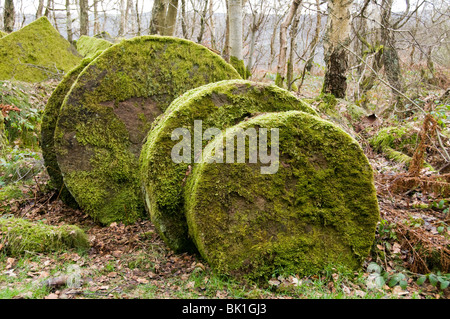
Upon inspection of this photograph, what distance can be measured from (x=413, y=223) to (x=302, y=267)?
148cm

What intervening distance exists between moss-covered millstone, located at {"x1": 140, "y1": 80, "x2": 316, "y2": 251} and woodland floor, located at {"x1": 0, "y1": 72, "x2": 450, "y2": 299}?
0.48 metres

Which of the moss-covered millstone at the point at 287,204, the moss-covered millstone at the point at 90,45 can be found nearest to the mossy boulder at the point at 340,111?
the moss-covered millstone at the point at 287,204

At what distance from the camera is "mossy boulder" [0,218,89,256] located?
13.0ft

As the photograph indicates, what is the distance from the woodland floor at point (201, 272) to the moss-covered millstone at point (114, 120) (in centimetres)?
66

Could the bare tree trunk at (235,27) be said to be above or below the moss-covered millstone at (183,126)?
above

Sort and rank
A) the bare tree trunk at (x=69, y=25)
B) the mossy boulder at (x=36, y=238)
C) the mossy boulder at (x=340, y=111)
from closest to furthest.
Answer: the mossy boulder at (x=36, y=238), the mossy boulder at (x=340, y=111), the bare tree trunk at (x=69, y=25)

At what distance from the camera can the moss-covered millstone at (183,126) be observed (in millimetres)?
3766

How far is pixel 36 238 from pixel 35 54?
26.5 ft

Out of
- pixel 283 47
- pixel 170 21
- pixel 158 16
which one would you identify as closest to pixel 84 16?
pixel 158 16

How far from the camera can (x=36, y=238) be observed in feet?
13.3

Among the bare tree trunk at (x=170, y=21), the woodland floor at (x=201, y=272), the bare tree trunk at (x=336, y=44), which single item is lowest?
the woodland floor at (x=201, y=272)

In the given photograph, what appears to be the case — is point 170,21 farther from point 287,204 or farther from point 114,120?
point 287,204

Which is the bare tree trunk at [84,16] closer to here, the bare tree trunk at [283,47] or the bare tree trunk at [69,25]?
the bare tree trunk at [69,25]
